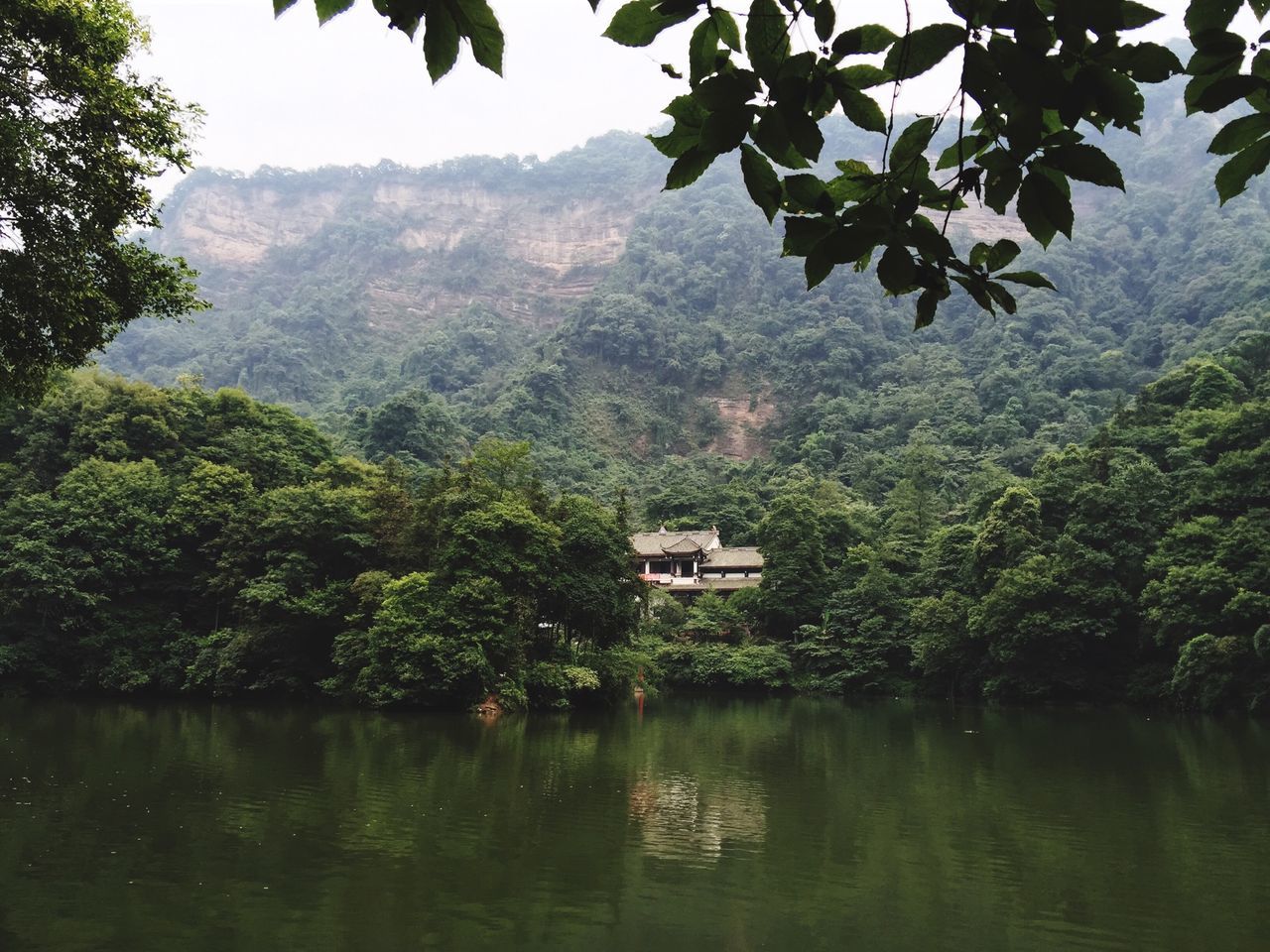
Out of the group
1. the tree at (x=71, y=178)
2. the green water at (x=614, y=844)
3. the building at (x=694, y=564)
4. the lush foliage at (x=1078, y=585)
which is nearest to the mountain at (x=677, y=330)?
the building at (x=694, y=564)

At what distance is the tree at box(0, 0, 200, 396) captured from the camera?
8.80 m

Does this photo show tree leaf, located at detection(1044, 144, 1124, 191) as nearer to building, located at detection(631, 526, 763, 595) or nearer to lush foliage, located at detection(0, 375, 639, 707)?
lush foliage, located at detection(0, 375, 639, 707)

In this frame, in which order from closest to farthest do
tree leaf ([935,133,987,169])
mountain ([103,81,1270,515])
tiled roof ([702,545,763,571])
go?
1. tree leaf ([935,133,987,169])
2. tiled roof ([702,545,763,571])
3. mountain ([103,81,1270,515])

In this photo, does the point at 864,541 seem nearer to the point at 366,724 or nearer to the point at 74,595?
the point at 366,724

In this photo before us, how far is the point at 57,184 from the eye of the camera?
9.09m

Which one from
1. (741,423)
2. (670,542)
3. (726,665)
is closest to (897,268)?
(726,665)

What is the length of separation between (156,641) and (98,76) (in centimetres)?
2147

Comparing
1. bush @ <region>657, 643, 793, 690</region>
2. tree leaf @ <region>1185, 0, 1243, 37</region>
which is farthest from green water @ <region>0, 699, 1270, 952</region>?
bush @ <region>657, 643, 793, 690</region>

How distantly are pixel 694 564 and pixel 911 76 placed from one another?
40684 millimetres

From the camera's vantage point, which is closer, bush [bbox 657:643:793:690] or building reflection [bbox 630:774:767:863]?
building reflection [bbox 630:774:767:863]

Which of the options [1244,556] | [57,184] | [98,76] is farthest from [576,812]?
[1244,556]

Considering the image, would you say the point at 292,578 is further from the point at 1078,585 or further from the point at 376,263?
the point at 376,263

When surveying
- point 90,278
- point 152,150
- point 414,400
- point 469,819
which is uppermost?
point 414,400

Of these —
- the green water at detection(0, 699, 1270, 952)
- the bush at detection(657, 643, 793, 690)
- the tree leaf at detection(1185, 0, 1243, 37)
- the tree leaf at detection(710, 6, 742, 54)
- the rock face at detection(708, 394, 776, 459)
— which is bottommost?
the green water at detection(0, 699, 1270, 952)
